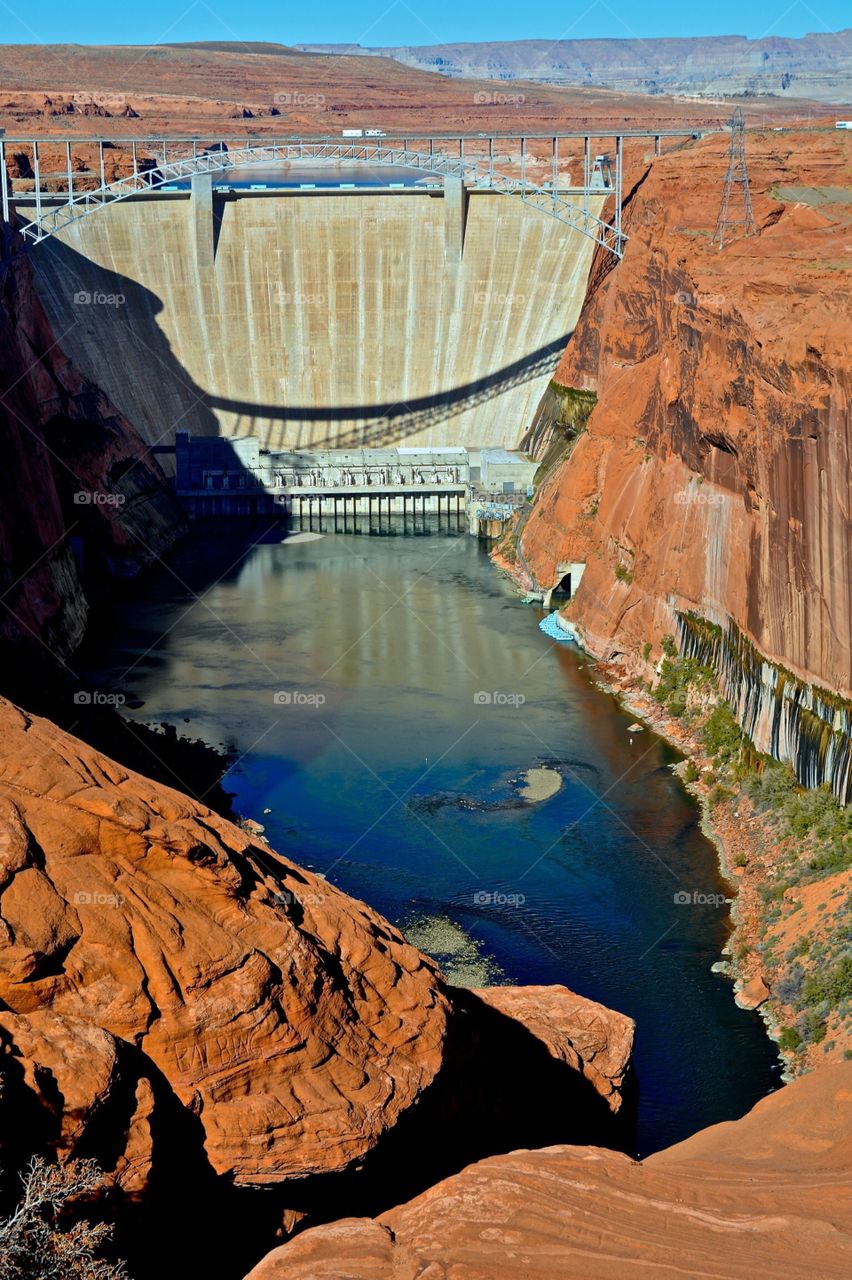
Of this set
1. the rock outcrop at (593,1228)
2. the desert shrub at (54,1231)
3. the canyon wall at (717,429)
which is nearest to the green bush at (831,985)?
the canyon wall at (717,429)

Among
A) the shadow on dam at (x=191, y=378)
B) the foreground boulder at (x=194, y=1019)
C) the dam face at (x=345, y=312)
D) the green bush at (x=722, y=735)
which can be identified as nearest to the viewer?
the foreground boulder at (x=194, y=1019)

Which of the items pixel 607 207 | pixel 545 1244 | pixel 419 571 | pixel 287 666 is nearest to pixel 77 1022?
pixel 545 1244

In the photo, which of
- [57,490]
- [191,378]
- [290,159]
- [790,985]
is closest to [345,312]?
[191,378]

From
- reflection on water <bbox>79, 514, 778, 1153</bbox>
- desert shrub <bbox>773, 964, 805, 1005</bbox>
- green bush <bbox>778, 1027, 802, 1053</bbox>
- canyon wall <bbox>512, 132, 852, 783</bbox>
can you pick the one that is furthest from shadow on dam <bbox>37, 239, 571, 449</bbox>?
green bush <bbox>778, 1027, 802, 1053</bbox>

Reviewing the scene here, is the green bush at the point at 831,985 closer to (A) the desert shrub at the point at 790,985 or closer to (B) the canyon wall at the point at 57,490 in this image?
(A) the desert shrub at the point at 790,985

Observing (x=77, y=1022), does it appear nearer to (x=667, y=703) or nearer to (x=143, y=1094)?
(x=143, y=1094)

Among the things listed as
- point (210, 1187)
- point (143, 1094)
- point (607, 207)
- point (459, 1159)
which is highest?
point (607, 207)
